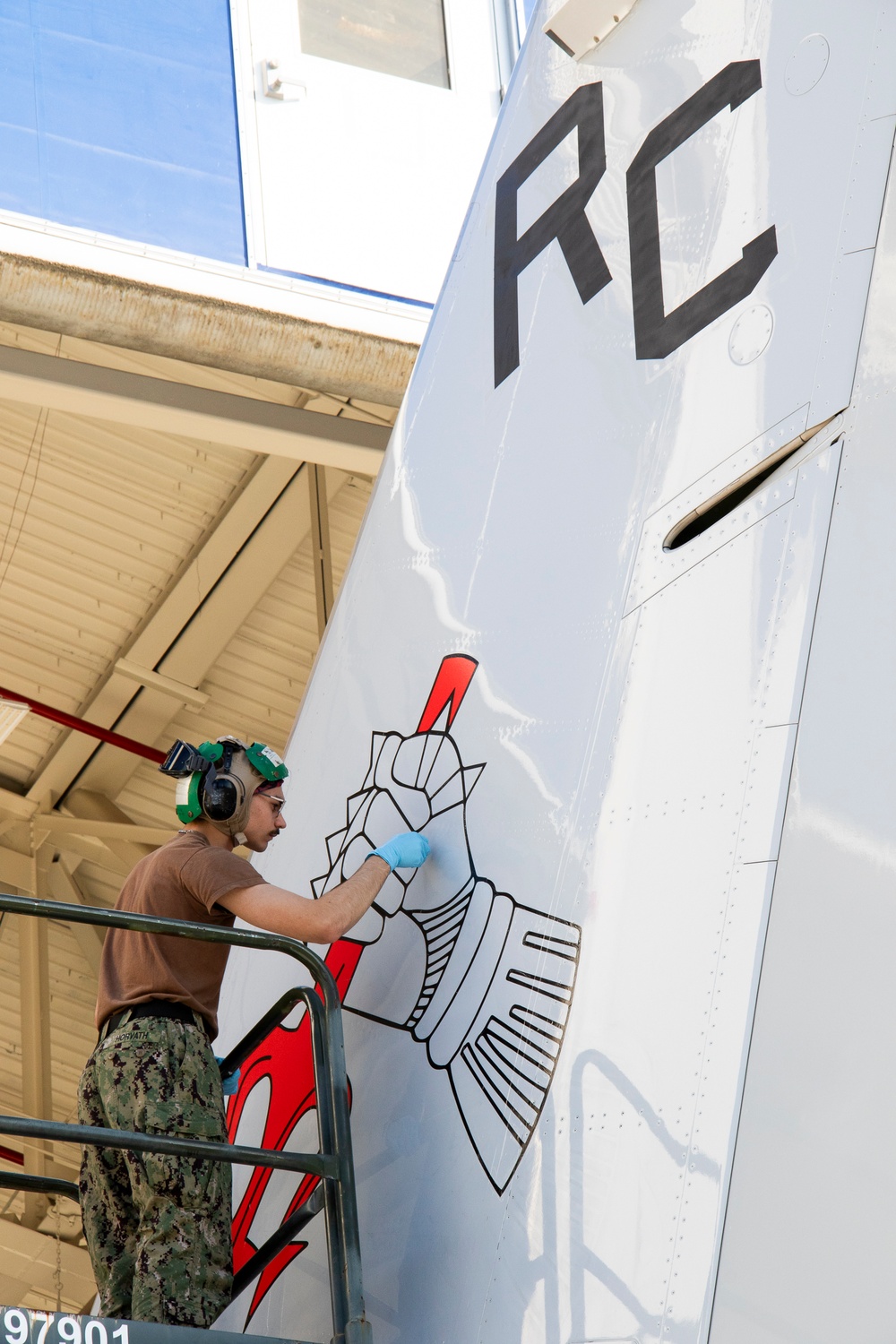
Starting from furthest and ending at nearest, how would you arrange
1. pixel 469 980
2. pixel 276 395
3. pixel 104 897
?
pixel 104 897, pixel 276 395, pixel 469 980

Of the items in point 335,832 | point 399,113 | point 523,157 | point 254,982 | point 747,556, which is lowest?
point 254,982

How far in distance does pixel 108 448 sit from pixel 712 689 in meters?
11.0

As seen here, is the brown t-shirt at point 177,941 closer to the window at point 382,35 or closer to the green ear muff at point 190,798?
the green ear muff at point 190,798

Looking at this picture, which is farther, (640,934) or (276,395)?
(276,395)

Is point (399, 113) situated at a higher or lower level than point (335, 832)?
higher

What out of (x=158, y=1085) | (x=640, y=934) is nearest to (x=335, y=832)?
(x=158, y=1085)

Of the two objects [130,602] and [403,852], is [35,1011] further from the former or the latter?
[403,852]

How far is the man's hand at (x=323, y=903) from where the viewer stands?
3.46 meters

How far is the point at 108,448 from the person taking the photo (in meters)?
12.8

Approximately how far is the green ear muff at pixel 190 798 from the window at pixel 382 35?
7.66 meters

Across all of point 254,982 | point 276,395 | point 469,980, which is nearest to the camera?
point 469,980

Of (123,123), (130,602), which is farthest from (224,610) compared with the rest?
(123,123)

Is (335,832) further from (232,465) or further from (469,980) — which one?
(232,465)

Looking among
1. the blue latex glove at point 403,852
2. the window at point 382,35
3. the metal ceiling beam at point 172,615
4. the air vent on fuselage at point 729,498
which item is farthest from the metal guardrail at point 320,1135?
the metal ceiling beam at point 172,615
